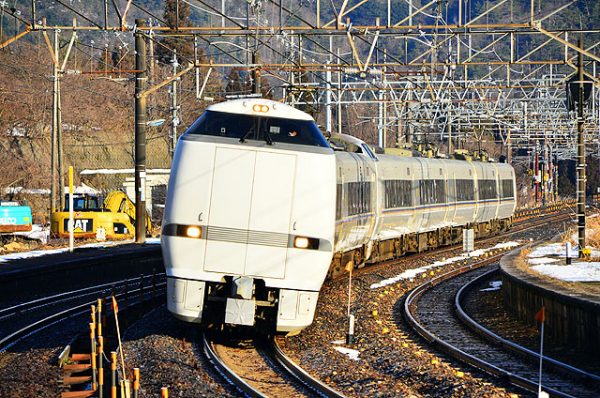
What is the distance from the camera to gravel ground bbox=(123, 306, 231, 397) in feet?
37.0

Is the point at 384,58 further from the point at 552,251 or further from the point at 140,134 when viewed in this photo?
the point at 552,251

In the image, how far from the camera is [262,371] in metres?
12.8

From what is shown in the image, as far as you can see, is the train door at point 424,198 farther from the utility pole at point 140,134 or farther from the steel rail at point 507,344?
the steel rail at point 507,344

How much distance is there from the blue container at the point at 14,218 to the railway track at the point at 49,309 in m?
17.9

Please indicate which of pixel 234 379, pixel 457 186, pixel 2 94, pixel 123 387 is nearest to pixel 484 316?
pixel 234 379

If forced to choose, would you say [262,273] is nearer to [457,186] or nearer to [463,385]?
[463,385]

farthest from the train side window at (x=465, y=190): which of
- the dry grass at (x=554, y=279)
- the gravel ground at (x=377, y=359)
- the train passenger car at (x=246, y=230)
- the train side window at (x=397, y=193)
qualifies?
the train passenger car at (x=246, y=230)

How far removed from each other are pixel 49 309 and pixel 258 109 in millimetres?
6565

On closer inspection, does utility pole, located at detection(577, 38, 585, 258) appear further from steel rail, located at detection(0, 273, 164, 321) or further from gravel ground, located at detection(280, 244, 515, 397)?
steel rail, located at detection(0, 273, 164, 321)

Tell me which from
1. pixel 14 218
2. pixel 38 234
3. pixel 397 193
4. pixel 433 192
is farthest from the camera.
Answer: pixel 38 234

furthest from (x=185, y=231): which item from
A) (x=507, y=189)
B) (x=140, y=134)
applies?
(x=507, y=189)

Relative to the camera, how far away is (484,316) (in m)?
20.0

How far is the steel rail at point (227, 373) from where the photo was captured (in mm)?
11124

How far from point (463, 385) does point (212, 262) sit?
3.80 meters
